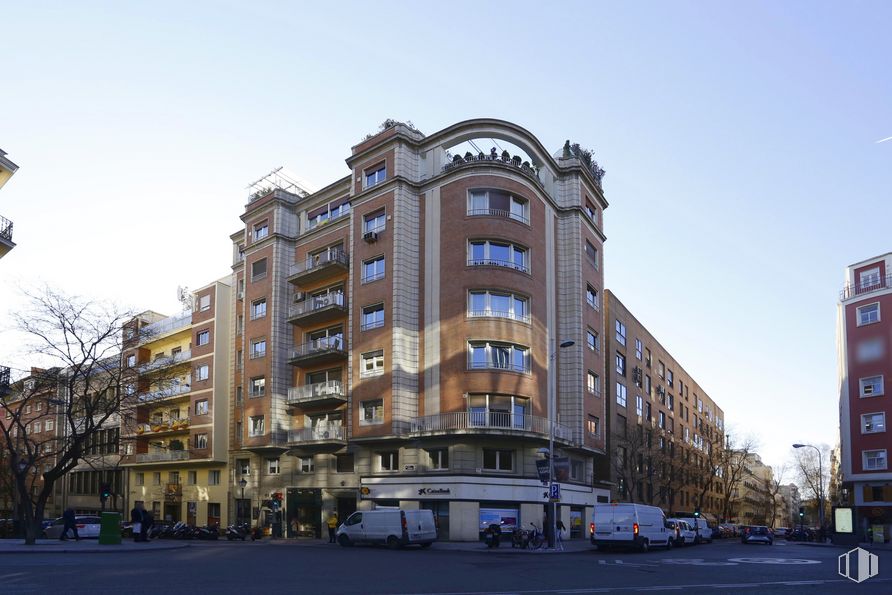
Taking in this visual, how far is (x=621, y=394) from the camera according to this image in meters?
61.1

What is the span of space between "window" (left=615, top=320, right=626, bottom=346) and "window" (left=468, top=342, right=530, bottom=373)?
20757 millimetres

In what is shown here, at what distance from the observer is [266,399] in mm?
51719

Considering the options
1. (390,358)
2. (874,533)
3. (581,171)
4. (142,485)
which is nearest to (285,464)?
(390,358)

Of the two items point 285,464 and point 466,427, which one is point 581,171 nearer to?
point 466,427

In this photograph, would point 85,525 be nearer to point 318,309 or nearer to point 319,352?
point 319,352

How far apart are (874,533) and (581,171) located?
110ft

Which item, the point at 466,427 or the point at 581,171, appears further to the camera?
the point at 581,171

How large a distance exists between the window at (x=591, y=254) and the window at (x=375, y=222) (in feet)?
43.4

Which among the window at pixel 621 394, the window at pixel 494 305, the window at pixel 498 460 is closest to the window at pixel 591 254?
the window at pixel 494 305

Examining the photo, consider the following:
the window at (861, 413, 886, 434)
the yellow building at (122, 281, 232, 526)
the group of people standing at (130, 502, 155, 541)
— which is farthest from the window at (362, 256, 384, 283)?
the window at (861, 413, 886, 434)

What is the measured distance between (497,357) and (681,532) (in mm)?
13357

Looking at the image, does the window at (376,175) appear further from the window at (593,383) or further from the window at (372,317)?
the window at (593,383)

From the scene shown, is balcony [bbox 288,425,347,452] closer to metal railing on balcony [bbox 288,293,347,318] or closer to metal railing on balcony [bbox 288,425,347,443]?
metal railing on balcony [bbox 288,425,347,443]

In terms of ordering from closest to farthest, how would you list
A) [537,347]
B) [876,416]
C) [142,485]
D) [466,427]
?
[466,427]
[537,347]
[876,416]
[142,485]
